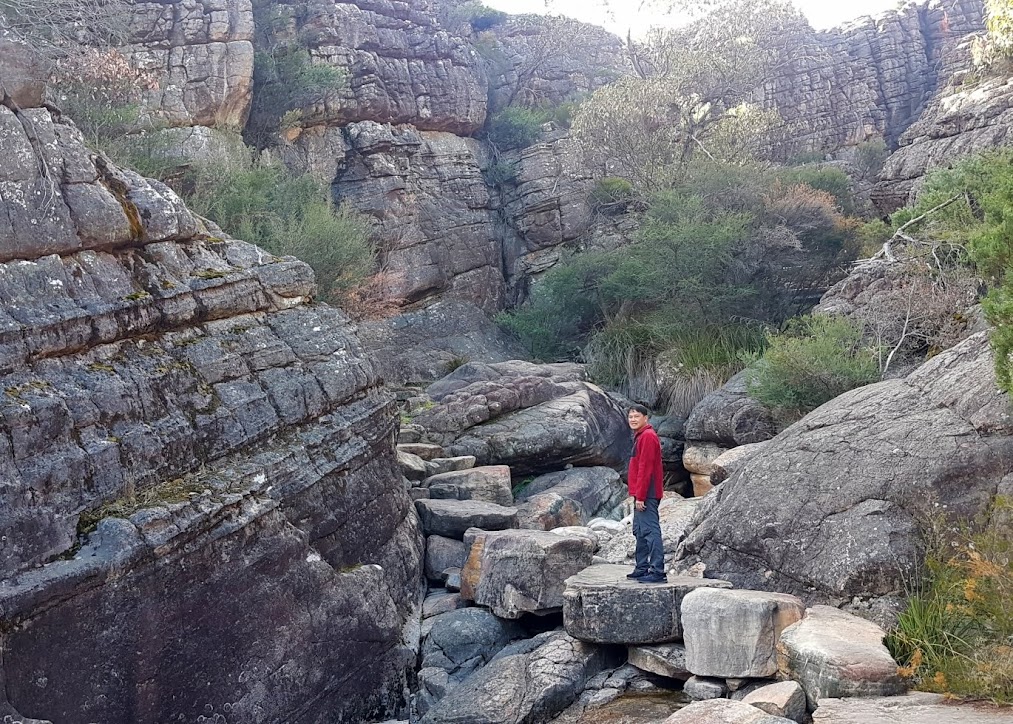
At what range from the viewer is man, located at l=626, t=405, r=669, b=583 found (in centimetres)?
726

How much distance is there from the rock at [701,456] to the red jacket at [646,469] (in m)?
5.38

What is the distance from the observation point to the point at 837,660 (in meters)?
5.24

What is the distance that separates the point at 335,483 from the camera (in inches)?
312

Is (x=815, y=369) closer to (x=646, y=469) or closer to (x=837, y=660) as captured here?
(x=646, y=469)

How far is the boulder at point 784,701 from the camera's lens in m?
5.19

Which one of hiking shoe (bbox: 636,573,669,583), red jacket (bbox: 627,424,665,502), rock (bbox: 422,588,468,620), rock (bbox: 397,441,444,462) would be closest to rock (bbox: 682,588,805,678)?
hiking shoe (bbox: 636,573,669,583)

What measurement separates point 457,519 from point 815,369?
512 cm

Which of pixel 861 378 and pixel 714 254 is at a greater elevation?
pixel 714 254

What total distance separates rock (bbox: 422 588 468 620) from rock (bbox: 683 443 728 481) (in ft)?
18.0

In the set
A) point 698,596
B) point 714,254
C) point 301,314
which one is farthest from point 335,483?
point 714,254

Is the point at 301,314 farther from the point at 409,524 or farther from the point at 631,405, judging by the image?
the point at 631,405

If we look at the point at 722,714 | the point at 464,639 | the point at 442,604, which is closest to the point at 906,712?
the point at 722,714

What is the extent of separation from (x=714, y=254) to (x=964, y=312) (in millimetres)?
6546

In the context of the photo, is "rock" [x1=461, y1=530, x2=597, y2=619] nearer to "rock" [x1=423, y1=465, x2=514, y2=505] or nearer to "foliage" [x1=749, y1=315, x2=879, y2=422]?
"rock" [x1=423, y1=465, x2=514, y2=505]
